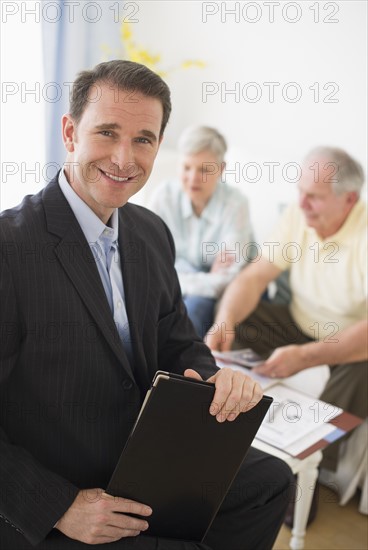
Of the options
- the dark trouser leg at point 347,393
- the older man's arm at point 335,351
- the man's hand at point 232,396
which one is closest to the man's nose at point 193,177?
the older man's arm at point 335,351

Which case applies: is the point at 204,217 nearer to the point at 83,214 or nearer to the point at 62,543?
the point at 83,214

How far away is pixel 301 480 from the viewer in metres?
1.80

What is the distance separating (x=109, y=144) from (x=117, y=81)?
13 cm

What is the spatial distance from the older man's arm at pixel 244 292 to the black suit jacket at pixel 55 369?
3.56ft

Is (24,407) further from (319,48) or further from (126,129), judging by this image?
(319,48)

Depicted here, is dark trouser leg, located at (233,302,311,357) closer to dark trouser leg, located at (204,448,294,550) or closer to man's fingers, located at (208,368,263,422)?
dark trouser leg, located at (204,448,294,550)

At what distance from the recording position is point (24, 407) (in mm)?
1229

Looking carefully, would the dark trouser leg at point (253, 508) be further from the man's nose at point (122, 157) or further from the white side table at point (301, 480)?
the man's nose at point (122, 157)

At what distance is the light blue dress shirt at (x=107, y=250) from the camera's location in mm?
1320

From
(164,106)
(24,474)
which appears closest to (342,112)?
(164,106)

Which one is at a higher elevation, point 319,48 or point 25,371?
point 319,48

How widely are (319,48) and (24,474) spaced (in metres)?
2.40

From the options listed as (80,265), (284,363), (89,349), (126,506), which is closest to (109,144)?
(80,265)

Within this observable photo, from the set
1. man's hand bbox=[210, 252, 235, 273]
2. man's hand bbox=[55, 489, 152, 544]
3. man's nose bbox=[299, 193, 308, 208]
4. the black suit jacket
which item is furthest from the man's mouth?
man's hand bbox=[210, 252, 235, 273]
